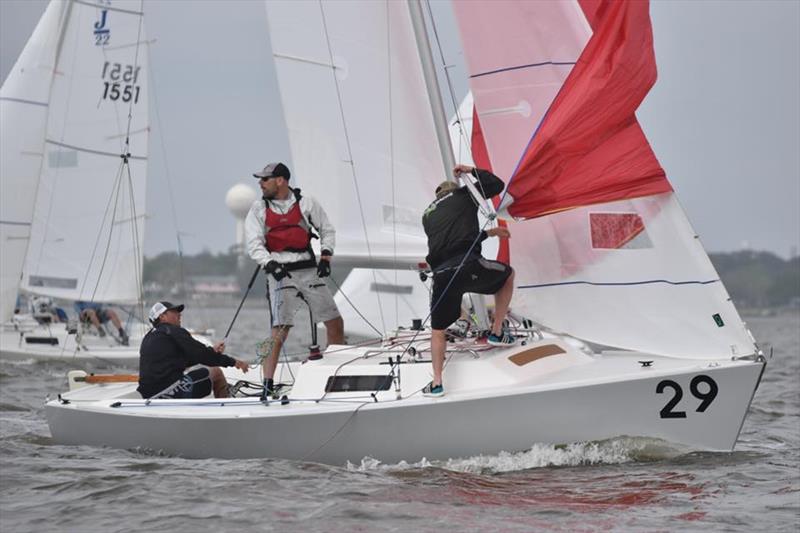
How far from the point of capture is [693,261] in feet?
24.8

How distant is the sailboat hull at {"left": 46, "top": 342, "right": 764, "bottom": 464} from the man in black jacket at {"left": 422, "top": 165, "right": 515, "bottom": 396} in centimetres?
36

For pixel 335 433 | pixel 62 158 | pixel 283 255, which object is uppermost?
pixel 62 158

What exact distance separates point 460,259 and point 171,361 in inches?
84.3

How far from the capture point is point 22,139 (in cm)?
1925

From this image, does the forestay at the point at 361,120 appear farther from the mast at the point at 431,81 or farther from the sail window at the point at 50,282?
the sail window at the point at 50,282

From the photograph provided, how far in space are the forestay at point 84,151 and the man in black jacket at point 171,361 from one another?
39.3ft

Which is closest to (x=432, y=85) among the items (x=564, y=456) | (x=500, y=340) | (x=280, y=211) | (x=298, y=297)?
(x=280, y=211)

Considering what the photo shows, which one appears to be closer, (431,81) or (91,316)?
(431,81)

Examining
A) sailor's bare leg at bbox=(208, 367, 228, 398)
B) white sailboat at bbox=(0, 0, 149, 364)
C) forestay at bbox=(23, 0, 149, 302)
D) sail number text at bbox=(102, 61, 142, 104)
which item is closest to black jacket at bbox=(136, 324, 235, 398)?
sailor's bare leg at bbox=(208, 367, 228, 398)

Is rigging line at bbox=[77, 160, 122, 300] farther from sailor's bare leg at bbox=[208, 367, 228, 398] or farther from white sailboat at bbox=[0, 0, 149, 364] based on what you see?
sailor's bare leg at bbox=[208, 367, 228, 398]

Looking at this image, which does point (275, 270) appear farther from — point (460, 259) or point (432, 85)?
point (432, 85)

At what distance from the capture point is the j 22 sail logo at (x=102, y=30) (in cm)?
2022

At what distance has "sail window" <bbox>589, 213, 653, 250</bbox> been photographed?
7711 mm

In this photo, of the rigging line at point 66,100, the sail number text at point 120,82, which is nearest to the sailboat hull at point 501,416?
the rigging line at point 66,100
